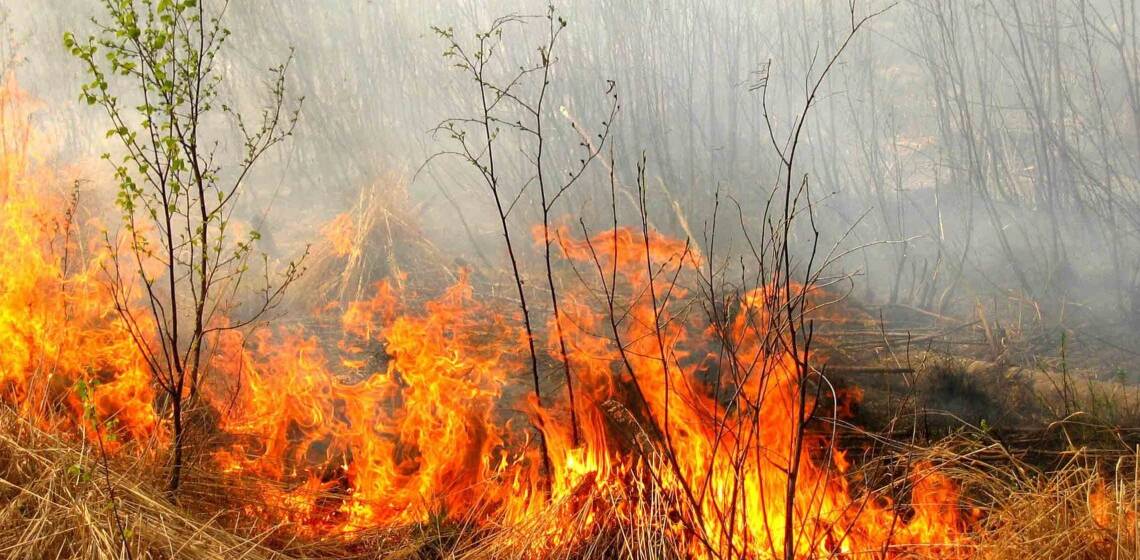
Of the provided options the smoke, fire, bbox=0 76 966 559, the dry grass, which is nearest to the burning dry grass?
the dry grass

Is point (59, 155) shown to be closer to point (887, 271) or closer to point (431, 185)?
point (431, 185)

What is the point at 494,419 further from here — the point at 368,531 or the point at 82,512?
the point at 82,512

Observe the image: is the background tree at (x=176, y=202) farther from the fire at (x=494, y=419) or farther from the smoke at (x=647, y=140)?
the smoke at (x=647, y=140)

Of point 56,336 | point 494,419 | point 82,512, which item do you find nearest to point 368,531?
point 494,419

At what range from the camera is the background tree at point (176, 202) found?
9.02 feet

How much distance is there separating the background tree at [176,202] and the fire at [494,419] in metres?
0.23

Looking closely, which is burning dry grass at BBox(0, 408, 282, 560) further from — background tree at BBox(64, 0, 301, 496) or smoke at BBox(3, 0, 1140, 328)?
smoke at BBox(3, 0, 1140, 328)

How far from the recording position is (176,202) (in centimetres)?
308

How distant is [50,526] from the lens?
8.21 feet

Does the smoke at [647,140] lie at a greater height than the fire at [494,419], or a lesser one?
greater

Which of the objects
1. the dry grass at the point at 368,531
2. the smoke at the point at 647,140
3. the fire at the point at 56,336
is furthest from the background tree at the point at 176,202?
the smoke at the point at 647,140

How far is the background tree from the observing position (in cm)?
275

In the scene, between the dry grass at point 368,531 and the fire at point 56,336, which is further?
the fire at point 56,336

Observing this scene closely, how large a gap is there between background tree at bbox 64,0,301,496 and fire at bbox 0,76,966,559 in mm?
232
